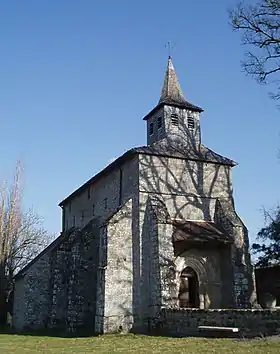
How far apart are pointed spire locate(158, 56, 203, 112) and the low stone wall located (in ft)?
43.1

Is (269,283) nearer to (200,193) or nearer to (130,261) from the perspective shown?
(200,193)

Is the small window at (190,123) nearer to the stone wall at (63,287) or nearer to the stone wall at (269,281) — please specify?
the stone wall at (63,287)

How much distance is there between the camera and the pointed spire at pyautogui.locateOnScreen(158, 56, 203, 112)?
1044 inches

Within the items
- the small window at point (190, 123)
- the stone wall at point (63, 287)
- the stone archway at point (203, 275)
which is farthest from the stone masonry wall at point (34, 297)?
the small window at point (190, 123)

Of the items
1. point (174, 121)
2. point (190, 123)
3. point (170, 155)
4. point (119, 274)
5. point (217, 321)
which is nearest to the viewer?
point (217, 321)

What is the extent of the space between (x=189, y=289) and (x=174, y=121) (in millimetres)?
10251

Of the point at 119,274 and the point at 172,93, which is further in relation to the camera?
the point at 172,93

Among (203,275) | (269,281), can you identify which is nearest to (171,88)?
(203,275)

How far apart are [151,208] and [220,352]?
431 inches

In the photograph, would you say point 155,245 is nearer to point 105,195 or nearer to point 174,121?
point 105,195

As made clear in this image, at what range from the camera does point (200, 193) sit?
78.1 feet

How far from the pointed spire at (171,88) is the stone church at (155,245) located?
133 mm

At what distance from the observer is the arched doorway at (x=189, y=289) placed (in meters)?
21.8

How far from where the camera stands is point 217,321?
16.0 meters
